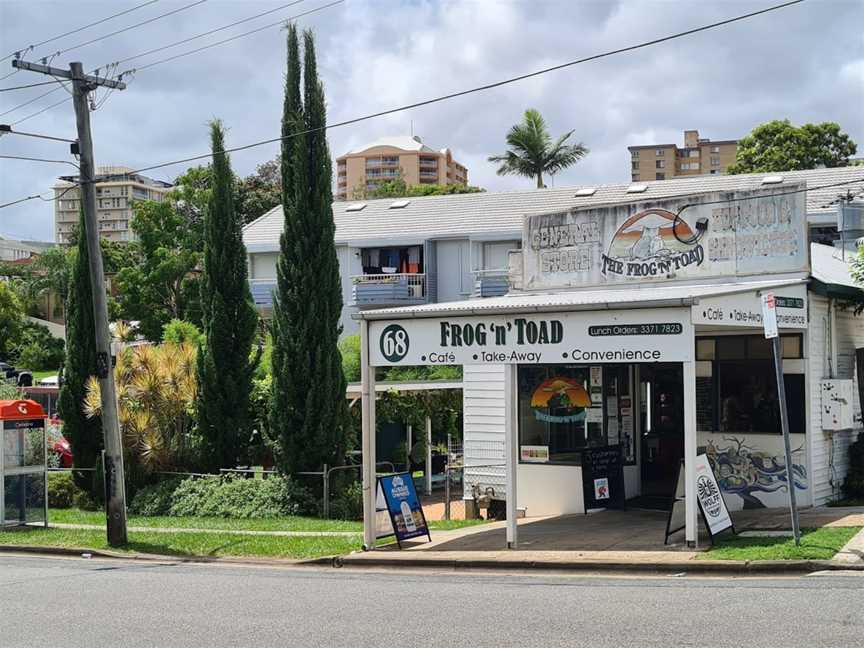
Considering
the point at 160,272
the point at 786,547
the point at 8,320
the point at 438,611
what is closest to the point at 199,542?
the point at 438,611

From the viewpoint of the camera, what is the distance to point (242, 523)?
20250mm

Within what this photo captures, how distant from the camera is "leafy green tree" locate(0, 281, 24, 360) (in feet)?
214

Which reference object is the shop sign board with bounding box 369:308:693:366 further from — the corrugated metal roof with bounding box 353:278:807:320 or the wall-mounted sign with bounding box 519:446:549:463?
the wall-mounted sign with bounding box 519:446:549:463

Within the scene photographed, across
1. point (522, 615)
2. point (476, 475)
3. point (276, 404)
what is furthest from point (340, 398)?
point (522, 615)

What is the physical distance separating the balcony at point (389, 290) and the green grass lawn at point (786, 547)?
28.5 metres

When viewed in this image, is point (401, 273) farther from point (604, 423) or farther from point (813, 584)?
point (813, 584)

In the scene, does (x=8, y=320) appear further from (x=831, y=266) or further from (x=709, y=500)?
(x=709, y=500)

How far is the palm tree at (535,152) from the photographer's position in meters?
57.1

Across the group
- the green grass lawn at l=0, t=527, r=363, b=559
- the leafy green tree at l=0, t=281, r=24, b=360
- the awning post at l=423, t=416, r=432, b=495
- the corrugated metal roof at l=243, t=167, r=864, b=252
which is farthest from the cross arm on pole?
the leafy green tree at l=0, t=281, r=24, b=360

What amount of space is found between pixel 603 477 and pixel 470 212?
80.8 ft

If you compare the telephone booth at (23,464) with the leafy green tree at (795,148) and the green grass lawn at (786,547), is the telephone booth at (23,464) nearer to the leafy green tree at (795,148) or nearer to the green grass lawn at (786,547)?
the green grass lawn at (786,547)

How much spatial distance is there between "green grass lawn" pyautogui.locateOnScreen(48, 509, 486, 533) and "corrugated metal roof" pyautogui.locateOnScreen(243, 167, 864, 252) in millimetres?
20657

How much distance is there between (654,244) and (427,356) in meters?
5.42

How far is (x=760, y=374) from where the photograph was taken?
1766 centimetres
